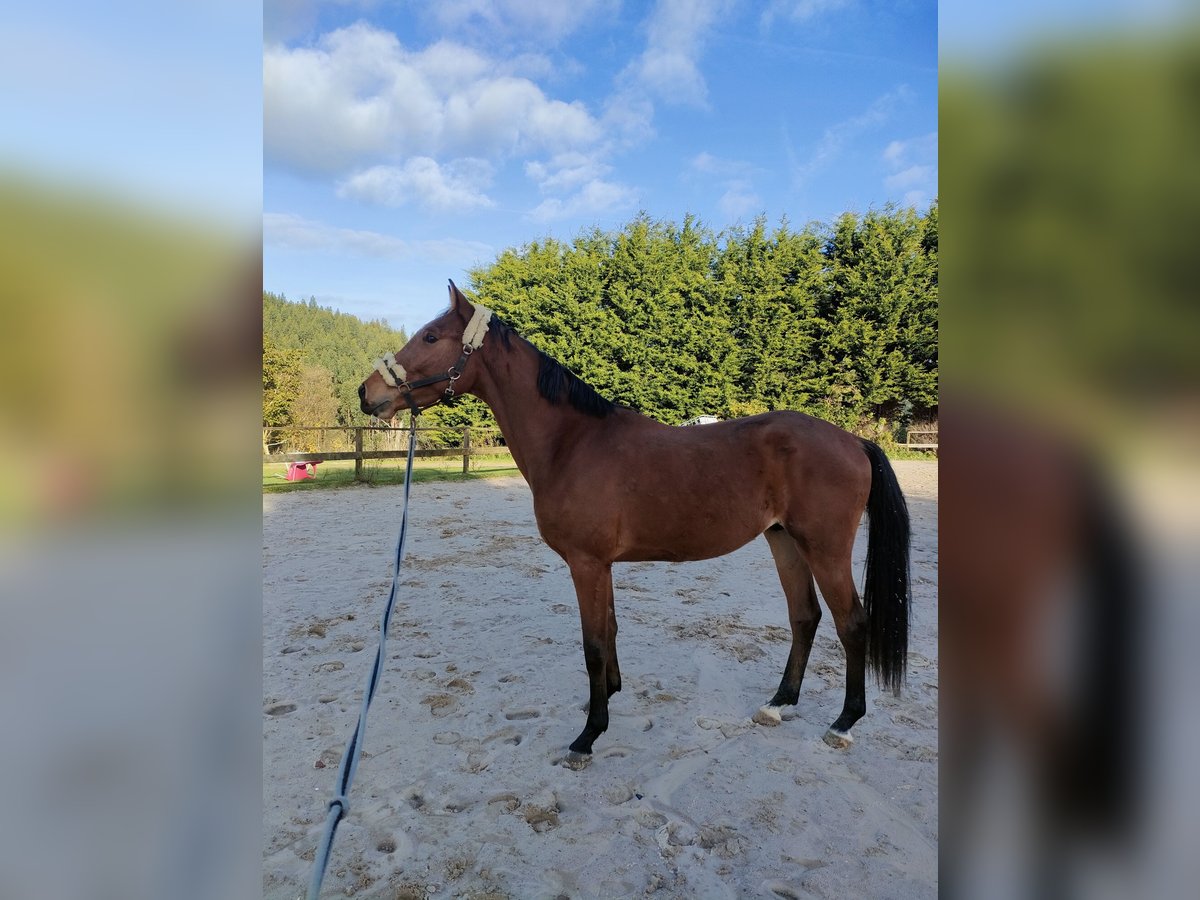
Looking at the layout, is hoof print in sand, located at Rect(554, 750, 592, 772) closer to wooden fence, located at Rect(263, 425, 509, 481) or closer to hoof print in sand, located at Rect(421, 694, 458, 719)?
hoof print in sand, located at Rect(421, 694, 458, 719)

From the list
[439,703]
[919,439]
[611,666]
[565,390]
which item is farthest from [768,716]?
[919,439]

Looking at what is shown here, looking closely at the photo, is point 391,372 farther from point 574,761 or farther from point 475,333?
point 574,761

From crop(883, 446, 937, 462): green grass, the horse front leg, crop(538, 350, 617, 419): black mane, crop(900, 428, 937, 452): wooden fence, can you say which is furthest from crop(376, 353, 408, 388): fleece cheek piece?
crop(900, 428, 937, 452): wooden fence

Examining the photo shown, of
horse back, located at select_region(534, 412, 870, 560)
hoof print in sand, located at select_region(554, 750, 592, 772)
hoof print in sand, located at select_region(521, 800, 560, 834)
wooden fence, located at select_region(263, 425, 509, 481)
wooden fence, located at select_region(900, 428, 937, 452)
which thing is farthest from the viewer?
wooden fence, located at select_region(900, 428, 937, 452)

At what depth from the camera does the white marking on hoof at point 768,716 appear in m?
2.88

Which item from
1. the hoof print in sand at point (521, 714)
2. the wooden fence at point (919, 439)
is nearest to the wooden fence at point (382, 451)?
the hoof print in sand at point (521, 714)

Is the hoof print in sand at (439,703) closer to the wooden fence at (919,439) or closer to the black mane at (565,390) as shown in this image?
the black mane at (565,390)

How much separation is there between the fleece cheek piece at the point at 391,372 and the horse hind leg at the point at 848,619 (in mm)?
2264

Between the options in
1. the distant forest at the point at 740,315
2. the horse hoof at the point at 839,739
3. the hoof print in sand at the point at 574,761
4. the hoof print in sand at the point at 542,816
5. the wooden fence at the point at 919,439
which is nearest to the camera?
the hoof print in sand at the point at 542,816

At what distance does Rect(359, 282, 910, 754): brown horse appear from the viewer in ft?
9.15

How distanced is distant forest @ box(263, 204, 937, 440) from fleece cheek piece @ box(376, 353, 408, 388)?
1326 centimetres

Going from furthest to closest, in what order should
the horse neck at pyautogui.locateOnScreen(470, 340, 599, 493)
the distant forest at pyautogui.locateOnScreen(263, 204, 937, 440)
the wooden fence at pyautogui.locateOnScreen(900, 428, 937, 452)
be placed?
the wooden fence at pyautogui.locateOnScreen(900, 428, 937, 452)
the distant forest at pyautogui.locateOnScreen(263, 204, 937, 440)
the horse neck at pyautogui.locateOnScreen(470, 340, 599, 493)
